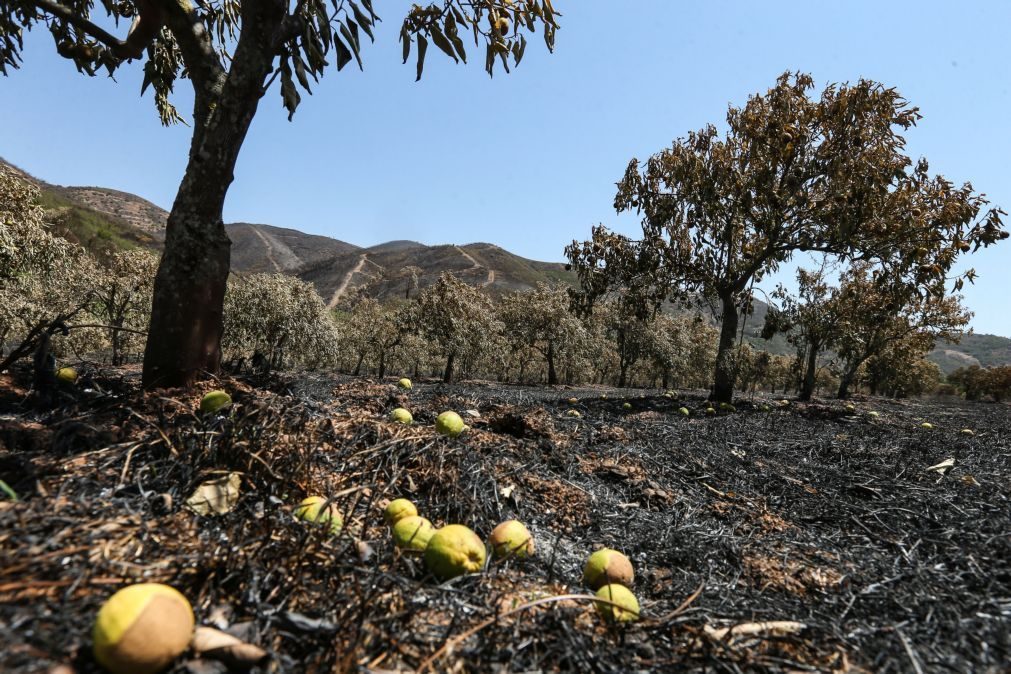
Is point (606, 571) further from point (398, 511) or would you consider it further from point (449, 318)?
point (449, 318)

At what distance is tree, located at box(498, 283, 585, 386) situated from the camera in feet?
138

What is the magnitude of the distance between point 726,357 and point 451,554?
47.1ft

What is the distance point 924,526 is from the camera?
3873mm

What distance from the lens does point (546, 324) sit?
140 ft

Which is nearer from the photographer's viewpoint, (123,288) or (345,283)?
(123,288)

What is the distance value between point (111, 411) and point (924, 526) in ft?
21.6

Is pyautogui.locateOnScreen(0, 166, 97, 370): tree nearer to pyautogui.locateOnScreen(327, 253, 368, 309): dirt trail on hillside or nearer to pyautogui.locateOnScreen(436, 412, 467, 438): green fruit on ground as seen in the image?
pyautogui.locateOnScreen(436, 412, 467, 438): green fruit on ground

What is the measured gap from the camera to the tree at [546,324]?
4212 centimetres

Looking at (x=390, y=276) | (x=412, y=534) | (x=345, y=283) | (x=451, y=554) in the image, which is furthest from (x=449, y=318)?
(x=390, y=276)

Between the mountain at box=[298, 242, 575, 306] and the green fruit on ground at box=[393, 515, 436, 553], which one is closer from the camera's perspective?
the green fruit on ground at box=[393, 515, 436, 553]

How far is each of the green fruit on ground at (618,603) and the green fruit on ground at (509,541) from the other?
1.57ft

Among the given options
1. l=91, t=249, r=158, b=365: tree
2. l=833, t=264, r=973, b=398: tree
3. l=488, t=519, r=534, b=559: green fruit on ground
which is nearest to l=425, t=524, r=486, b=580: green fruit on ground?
l=488, t=519, r=534, b=559: green fruit on ground

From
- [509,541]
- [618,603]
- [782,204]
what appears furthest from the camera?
[782,204]

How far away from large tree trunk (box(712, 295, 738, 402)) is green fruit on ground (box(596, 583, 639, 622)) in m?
13.6
